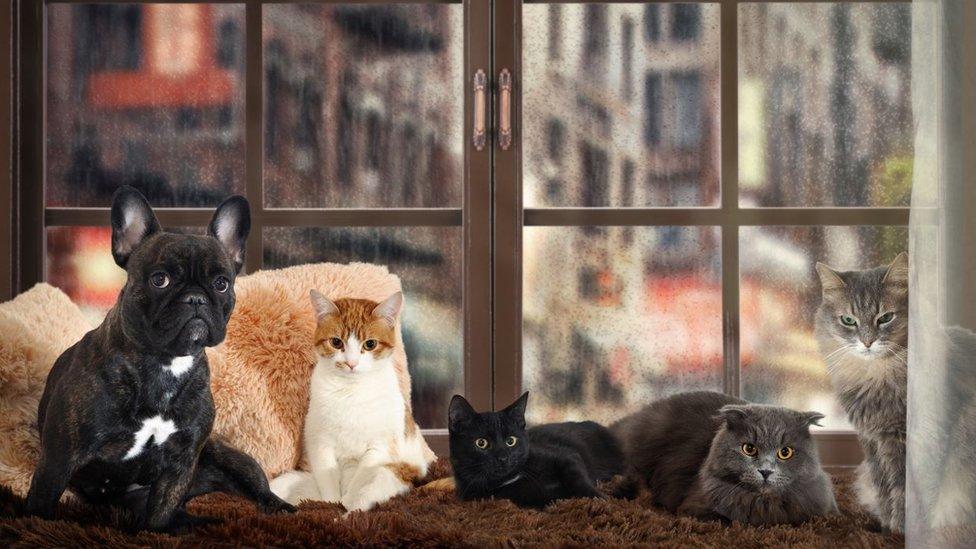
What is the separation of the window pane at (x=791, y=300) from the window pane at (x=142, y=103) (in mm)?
1344

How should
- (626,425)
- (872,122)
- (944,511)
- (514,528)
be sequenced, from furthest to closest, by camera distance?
(872,122) < (626,425) < (514,528) < (944,511)

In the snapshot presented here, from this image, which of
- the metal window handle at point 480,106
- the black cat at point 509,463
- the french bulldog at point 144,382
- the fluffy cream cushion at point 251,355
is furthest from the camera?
the metal window handle at point 480,106

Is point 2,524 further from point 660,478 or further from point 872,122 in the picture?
point 872,122

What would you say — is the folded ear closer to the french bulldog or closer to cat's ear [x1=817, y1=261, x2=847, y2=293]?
the french bulldog

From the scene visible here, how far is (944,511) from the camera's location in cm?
121

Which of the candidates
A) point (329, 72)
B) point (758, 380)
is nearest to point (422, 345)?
point (329, 72)

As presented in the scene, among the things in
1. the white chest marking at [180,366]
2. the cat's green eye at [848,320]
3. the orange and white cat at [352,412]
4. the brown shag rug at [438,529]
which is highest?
the cat's green eye at [848,320]

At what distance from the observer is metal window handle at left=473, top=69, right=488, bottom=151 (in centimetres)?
199

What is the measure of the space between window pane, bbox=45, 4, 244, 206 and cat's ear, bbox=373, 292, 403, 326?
2.15 ft

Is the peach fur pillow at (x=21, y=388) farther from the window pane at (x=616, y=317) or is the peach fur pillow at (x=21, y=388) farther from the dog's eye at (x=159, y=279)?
the window pane at (x=616, y=317)

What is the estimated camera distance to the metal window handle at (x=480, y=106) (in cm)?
199

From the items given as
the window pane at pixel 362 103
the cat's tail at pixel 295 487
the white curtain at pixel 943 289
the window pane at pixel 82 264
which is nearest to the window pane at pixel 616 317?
the window pane at pixel 362 103

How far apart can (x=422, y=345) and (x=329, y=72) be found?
741 mm

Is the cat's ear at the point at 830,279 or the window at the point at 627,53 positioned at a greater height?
the window at the point at 627,53
